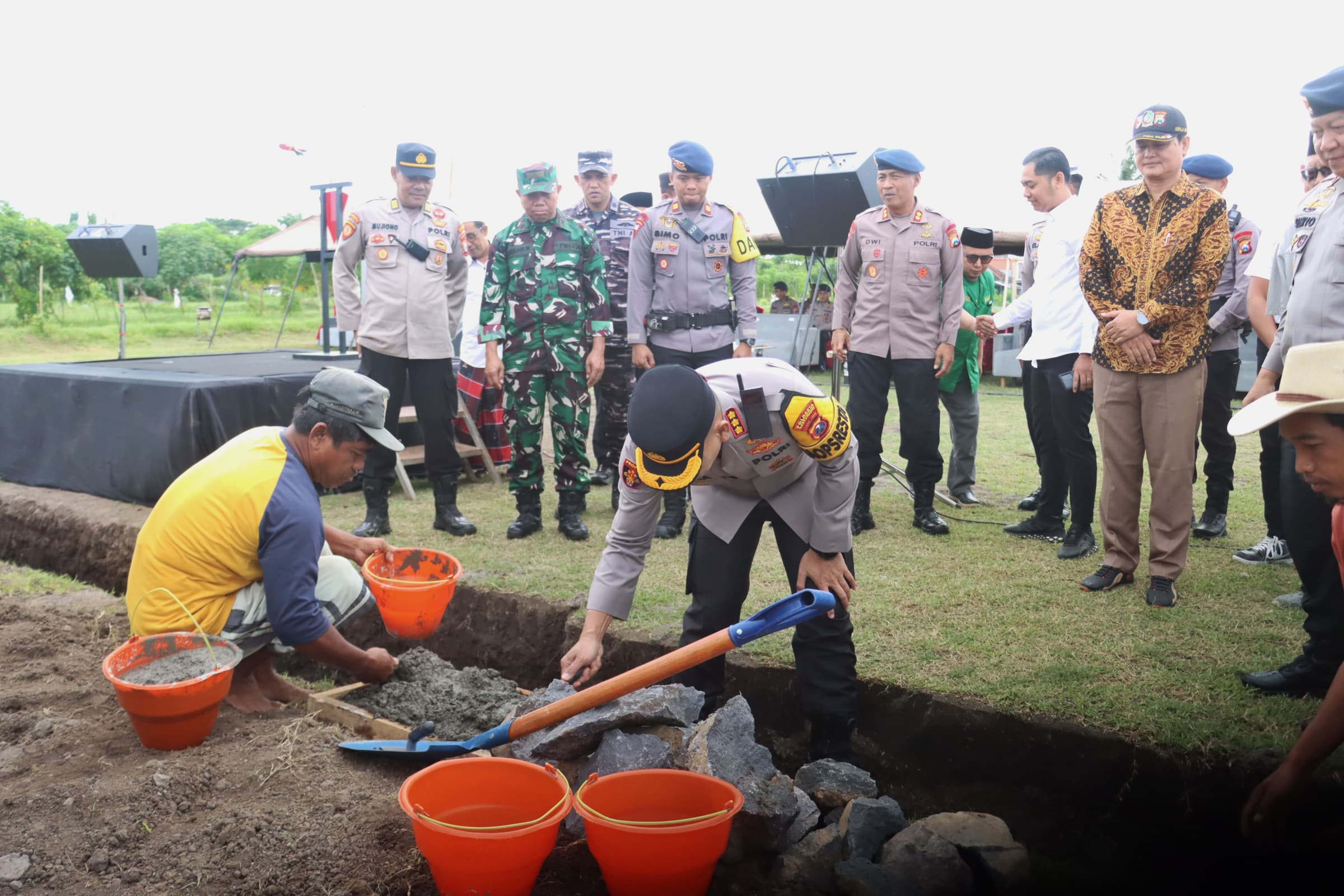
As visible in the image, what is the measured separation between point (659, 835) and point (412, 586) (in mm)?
1809

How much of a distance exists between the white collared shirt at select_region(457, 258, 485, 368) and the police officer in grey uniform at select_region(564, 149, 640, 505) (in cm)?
121

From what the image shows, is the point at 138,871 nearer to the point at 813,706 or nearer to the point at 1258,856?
the point at 813,706

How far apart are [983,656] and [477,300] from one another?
5.49m

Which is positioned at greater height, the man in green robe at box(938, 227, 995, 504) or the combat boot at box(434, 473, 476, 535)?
the man in green robe at box(938, 227, 995, 504)

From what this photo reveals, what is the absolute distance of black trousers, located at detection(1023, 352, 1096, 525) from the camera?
466 cm

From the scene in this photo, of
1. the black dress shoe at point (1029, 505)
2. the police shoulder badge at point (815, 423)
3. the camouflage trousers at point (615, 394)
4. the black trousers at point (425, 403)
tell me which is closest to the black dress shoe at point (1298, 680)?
the police shoulder badge at point (815, 423)

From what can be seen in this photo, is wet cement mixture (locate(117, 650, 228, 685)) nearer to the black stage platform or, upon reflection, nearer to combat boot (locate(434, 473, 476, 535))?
combat boot (locate(434, 473, 476, 535))

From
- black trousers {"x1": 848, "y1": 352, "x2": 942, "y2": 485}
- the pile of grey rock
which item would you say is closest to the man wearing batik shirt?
black trousers {"x1": 848, "y1": 352, "x2": 942, "y2": 485}

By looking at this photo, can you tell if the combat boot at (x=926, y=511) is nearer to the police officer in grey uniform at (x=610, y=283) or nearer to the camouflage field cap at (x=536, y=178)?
the police officer in grey uniform at (x=610, y=283)

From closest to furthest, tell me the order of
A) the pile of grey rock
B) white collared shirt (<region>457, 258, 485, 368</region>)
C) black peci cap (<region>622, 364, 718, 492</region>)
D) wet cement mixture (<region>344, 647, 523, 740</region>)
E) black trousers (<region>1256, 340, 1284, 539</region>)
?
1. black peci cap (<region>622, 364, 718, 492</region>)
2. the pile of grey rock
3. wet cement mixture (<region>344, 647, 523, 740</region>)
4. black trousers (<region>1256, 340, 1284, 539</region>)
5. white collared shirt (<region>457, 258, 485, 368</region>)

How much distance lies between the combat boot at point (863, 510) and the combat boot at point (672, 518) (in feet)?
3.26

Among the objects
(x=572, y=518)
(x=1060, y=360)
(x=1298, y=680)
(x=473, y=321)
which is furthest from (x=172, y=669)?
(x=473, y=321)

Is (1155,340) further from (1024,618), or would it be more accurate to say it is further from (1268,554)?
(1268,554)

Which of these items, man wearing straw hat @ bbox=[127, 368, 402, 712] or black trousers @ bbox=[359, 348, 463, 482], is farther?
black trousers @ bbox=[359, 348, 463, 482]
